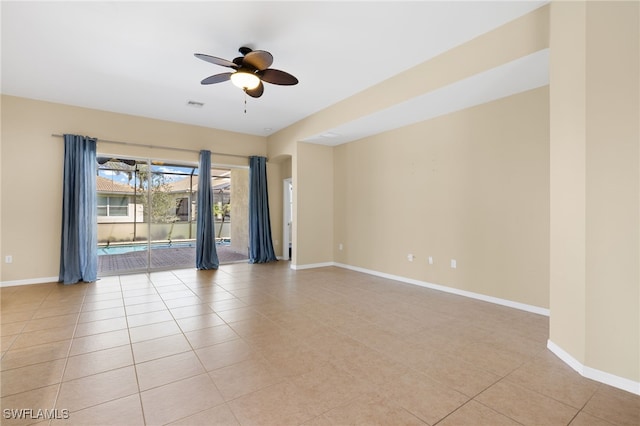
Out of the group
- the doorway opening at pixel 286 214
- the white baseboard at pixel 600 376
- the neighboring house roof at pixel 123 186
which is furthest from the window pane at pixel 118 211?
the white baseboard at pixel 600 376

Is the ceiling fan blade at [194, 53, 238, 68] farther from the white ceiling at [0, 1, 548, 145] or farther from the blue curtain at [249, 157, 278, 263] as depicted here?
the blue curtain at [249, 157, 278, 263]

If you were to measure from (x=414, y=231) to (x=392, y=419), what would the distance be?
12.1 feet

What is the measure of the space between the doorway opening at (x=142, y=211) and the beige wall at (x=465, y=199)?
3.77m

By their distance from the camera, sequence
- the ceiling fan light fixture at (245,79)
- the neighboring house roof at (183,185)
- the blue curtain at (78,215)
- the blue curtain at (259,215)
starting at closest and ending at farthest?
the ceiling fan light fixture at (245,79) < the blue curtain at (78,215) < the neighboring house roof at (183,185) < the blue curtain at (259,215)

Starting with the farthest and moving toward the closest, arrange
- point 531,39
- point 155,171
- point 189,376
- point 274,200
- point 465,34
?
point 274,200 < point 155,171 < point 465,34 < point 531,39 < point 189,376

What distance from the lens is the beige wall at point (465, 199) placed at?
12.1 ft

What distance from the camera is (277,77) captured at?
11.4 ft

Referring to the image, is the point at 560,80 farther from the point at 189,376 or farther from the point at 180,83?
the point at 180,83

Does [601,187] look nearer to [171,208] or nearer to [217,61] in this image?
[217,61]

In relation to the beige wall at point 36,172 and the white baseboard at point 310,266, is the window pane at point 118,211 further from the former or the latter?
the white baseboard at point 310,266

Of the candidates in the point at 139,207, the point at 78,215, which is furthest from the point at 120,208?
the point at 78,215

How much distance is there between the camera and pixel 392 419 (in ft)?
5.78

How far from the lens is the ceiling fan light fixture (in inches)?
132

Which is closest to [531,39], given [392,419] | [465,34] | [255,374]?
[465,34]
